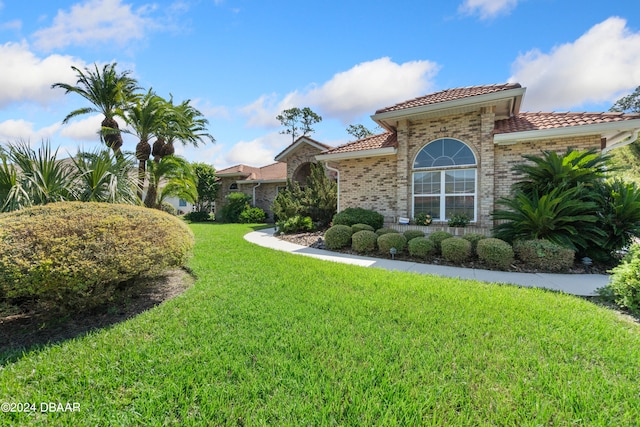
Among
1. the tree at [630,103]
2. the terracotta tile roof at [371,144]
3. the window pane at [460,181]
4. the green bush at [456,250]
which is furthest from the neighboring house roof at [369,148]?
the tree at [630,103]

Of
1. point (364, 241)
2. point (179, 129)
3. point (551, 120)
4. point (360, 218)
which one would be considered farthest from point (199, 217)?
point (551, 120)

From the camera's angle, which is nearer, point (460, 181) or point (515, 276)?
point (515, 276)

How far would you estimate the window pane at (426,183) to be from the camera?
1074cm

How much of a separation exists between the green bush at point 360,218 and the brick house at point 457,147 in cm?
70

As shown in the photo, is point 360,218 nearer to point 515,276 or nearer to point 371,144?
point 371,144

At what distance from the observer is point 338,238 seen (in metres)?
9.60

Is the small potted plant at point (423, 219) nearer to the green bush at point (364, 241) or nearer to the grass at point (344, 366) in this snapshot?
the green bush at point (364, 241)

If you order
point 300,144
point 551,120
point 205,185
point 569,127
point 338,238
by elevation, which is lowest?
point 338,238

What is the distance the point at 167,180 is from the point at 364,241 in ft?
25.3

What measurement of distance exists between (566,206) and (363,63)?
11.4m

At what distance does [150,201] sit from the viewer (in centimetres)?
1027

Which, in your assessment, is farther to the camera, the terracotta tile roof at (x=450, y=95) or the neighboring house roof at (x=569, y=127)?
the terracotta tile roof at (x=450, y=95)

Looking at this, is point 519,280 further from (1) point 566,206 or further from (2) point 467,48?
(2) point 467,48

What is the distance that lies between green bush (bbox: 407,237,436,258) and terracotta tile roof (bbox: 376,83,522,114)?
17.0 ft
